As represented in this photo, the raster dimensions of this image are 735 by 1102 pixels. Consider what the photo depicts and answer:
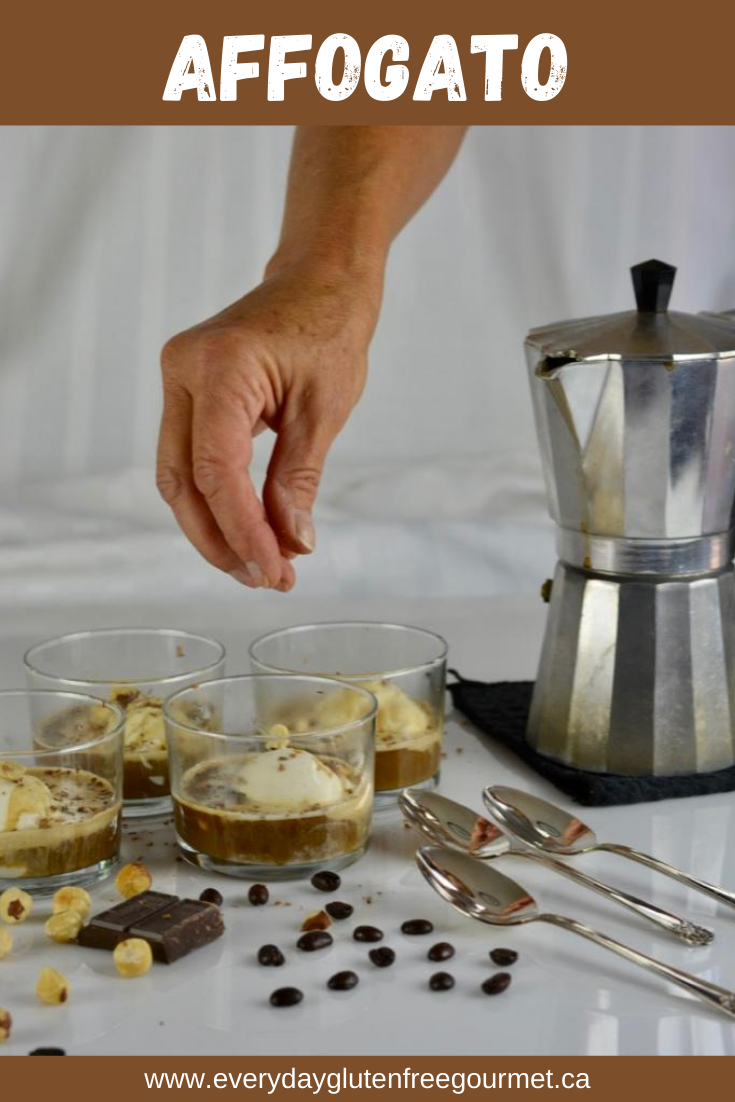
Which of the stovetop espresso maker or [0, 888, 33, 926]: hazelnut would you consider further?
the stovetop espresso maker

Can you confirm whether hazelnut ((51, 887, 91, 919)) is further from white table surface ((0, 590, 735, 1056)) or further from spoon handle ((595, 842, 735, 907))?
spoon handle ((595, 842, 735, 907))

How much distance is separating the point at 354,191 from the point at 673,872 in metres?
0.69

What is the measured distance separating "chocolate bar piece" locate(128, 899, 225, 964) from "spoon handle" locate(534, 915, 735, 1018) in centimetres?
20

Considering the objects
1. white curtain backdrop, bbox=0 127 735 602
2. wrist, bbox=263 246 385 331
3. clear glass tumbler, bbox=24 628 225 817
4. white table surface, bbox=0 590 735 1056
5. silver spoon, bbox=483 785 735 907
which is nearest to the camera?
white table surface, bbox=0 590 735 1056

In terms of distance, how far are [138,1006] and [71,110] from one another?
4.12ft

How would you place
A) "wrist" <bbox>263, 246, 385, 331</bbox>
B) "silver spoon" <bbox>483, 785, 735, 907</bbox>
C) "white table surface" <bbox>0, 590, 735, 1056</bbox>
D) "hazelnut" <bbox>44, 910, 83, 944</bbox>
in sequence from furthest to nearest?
1. "wrist" <bbox>263, 246, 385, 331</bbox>
2. "silver spoon" <bbox>483, 785, 735, 907</bbox>
3. "hazelnut" <bbox>44, 910, 83, 944</bbox>
4. "white table surface" <bbox>0, 590, 735, 1056</bbox>

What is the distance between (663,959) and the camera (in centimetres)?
94

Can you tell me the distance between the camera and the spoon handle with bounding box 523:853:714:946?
3.13 ft

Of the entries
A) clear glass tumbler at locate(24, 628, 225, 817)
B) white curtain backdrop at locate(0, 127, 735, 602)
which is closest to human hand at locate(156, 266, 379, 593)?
clear glass tumbler at locate(24, 628, 225, 817)

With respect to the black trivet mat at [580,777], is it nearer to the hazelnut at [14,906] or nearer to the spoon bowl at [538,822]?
the spoon bowl at [538,822]

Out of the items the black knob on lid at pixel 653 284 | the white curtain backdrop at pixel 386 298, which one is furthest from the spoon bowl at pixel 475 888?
the white curtain backdrop at pixel 386 298

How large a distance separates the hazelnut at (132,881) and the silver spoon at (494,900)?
0.58 ft

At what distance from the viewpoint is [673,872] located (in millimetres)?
1037

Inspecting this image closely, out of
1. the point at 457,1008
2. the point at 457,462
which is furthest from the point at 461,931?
the point at 457,462
